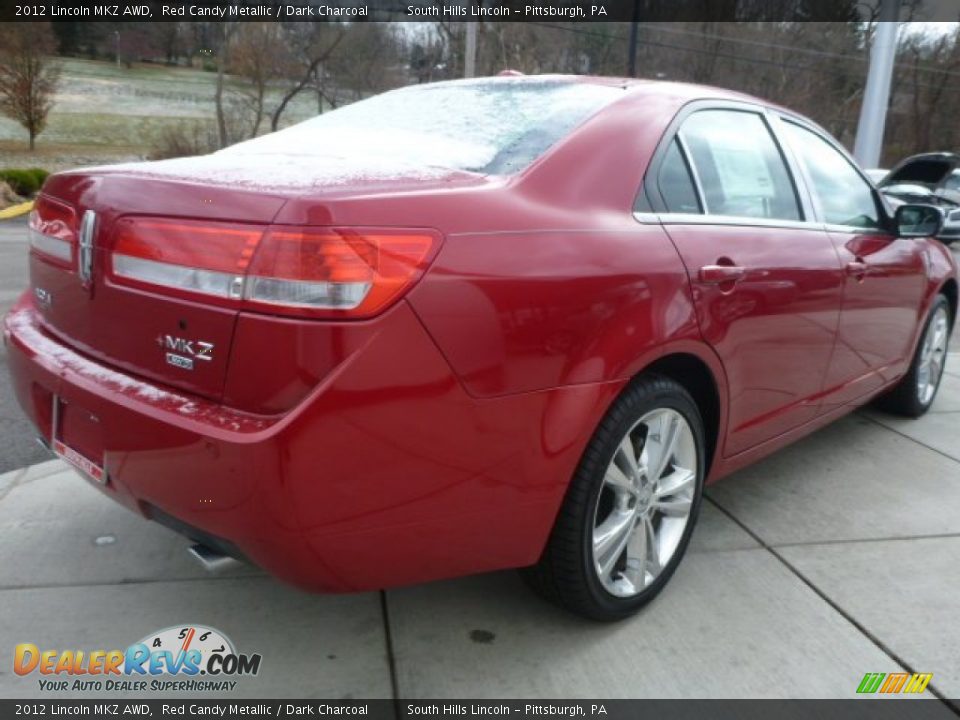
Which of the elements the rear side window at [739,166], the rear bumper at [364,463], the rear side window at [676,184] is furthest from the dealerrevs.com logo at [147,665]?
the rear side window at [739,166]

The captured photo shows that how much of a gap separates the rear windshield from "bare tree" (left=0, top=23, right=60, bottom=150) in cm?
3097

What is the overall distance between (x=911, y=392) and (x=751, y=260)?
7.84ft

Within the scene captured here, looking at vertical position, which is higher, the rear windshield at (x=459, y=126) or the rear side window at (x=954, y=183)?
the rear windshield at (x=459, y=126)

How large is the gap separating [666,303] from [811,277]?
3.20 ft

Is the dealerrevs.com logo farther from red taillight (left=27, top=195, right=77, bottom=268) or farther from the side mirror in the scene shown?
the side mirror

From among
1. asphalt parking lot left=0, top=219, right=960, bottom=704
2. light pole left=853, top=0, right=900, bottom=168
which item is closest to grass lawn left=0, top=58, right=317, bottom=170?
light pole left=853, top=0, right=900, bottom=168

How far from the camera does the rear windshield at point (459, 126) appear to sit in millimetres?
2293

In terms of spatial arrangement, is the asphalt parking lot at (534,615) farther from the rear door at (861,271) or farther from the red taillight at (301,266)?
the red taillight at (301,266)

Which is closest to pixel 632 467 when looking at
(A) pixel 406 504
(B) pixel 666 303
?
(B) pixel 666 303

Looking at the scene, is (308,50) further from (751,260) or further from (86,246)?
(86,246)

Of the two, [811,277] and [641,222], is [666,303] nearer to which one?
[641,222]

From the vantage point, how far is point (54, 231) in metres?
2.29

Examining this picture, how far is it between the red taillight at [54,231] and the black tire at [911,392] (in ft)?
13.0

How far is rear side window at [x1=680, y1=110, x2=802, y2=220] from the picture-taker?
8.99 ft
